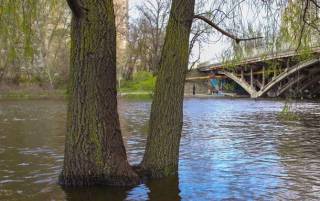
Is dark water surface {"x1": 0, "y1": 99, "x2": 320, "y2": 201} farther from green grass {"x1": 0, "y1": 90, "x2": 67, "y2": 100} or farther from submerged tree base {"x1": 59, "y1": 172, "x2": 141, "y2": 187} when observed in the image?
green grass {"x1": 0, "y1": 90, "x2": 67, "y2": 100}

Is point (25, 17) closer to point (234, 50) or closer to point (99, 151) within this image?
point (99, 151)

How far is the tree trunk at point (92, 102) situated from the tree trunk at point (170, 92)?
827mm

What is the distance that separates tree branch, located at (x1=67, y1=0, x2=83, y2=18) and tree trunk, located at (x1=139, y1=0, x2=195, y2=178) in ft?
5.68

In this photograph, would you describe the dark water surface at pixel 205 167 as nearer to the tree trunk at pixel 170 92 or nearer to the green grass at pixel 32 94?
the tree trunk at pixel 170 92

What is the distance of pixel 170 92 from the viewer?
9438mm

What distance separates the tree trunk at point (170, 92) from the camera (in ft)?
30.8

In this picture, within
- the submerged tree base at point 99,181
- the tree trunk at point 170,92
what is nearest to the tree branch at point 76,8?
the tree trunk at point 170,92

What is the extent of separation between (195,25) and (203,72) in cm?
6757

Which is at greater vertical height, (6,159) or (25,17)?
(25,17)

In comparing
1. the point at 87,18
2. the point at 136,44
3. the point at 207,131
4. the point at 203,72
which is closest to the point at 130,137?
the point at 207,131

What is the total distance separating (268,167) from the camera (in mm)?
11492

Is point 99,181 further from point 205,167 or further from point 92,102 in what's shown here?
point 205,167

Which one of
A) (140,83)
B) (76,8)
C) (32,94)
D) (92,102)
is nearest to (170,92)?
(92,102)

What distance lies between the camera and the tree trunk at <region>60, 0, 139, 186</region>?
868 centimetres
